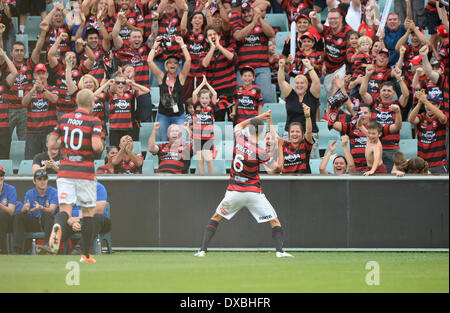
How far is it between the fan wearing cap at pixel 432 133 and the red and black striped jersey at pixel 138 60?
16.0 ft

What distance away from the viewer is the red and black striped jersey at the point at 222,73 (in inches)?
570

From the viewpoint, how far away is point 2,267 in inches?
385

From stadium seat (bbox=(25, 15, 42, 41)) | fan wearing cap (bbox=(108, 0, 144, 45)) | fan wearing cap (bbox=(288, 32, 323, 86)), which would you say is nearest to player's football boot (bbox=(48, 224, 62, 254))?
fan wearing cap (bbox=(108, 0, 144, 45))

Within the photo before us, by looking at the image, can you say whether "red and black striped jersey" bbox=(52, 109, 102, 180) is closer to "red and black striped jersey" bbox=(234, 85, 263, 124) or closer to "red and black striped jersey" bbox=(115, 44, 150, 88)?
"red and black striped jersey" bbox=(234, 85, 263, 124)

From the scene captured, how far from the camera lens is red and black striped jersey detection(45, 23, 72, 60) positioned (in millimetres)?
15578

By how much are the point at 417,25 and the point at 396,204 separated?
15.5ft

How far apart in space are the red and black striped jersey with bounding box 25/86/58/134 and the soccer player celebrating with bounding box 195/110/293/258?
4.71 meters

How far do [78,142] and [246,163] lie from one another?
236cm

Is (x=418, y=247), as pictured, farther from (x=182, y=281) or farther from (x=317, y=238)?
(x=182, y=281)

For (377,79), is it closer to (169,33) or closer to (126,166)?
(169,33)

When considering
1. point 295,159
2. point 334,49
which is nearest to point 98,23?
point 334,49

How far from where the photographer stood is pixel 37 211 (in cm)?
1202

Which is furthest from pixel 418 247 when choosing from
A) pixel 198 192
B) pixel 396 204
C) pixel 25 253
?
pixel 25 253

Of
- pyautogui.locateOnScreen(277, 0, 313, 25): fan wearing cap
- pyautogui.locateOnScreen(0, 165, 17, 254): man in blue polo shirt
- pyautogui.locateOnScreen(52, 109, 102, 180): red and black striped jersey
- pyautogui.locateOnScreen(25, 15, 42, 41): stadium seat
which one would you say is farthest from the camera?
pyautogui.locateOnScreen(25, 15, 42, 41): stadium seat
